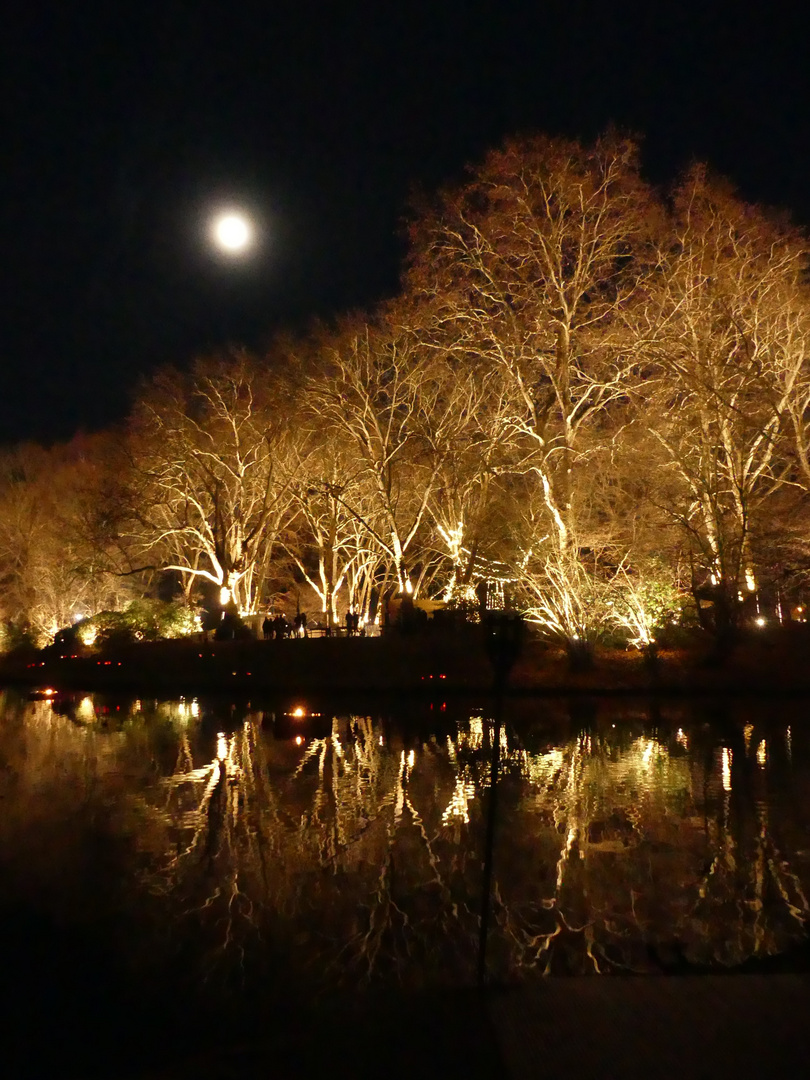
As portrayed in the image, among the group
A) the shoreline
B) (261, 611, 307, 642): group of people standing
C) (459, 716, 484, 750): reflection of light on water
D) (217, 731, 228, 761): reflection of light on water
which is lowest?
(217, 731, 228, 761): reflection of light on water

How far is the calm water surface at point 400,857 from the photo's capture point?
607 cm

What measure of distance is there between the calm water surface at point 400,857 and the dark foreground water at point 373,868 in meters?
0.03

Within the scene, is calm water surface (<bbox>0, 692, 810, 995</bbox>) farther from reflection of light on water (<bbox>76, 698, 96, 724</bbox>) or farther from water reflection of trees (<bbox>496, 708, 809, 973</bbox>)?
reflection of light on water (<bbox>76, 698, 96, 724</bbox>)

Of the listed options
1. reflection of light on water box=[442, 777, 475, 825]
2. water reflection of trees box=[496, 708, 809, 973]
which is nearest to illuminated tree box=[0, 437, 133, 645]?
reflection of light on water box=[442, 777, 475, 825]

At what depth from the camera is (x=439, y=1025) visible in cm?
469

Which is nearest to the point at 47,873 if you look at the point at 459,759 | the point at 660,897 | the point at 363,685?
the point at 660,897

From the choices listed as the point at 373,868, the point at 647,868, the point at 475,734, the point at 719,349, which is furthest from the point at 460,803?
the point at 719,349

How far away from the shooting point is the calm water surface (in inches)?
239

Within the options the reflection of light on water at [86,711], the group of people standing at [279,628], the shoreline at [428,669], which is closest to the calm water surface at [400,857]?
the reflection of light on water at [86,711]

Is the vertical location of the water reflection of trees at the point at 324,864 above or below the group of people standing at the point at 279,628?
below

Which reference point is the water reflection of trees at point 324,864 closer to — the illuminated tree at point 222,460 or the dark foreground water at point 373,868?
the dark foreground water at point 373,868

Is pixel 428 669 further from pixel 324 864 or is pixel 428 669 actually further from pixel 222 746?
pixel 324 864

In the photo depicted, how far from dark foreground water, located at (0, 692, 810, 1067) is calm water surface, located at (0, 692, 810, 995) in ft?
0.09

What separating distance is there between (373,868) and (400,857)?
46 centimetres
